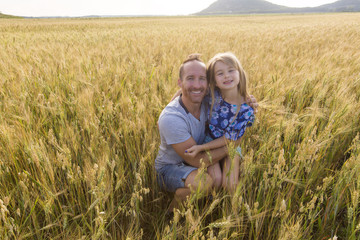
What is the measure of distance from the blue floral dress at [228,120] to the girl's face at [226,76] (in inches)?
4.7

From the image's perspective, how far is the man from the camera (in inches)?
53.9

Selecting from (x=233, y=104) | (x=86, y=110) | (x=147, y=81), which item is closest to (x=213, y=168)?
(x=233, y=104)

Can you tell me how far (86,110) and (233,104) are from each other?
997mm

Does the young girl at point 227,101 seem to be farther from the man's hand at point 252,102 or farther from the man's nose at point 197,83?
the man's nose at point 197,83

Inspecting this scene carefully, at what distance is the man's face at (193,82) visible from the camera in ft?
4.93

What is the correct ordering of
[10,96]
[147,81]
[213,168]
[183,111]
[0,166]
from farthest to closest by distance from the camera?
[147,81]
[10,96]
[183,111]
[213,168]
[0,166]

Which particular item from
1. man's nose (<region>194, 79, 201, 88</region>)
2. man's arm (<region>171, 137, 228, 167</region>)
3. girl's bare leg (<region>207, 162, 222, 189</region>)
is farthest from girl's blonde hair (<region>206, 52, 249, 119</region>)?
girl's bare leg (<region>207, 162, 222, 189</region>)

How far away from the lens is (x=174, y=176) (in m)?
1.40

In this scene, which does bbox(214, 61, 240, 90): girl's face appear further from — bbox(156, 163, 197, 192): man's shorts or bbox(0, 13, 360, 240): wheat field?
bbox(156, 163, 197, 192): man's shorts

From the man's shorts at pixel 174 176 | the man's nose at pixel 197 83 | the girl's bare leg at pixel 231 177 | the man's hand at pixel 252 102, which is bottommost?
the man's shorts at pixel 174 176

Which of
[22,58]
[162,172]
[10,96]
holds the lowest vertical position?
[162,172]

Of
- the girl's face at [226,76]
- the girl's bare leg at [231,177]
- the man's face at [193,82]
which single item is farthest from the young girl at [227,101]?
the girl's bare leg at [231,177]

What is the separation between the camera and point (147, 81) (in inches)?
91.5

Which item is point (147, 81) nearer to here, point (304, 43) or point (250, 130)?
A: point (250, 130)
